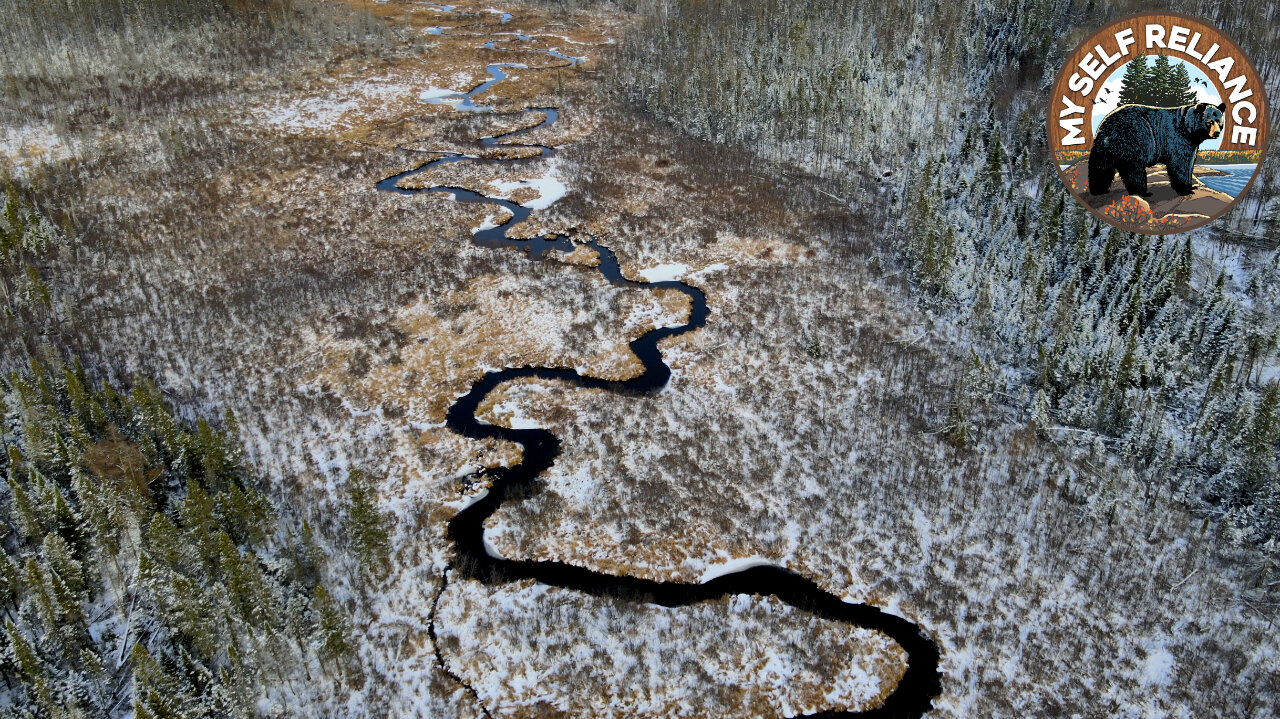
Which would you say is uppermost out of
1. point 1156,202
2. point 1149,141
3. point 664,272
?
point 1149,141

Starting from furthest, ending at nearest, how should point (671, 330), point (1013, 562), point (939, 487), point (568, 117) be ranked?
point (568, 117) < point (671, 330) < point (939, 487) < point (1013, 562)

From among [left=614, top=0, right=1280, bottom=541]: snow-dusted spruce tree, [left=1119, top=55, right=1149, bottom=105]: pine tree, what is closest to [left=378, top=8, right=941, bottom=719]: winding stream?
[left=614, top=0, right=1280, bottom=541]: snow-dusted spruce tree

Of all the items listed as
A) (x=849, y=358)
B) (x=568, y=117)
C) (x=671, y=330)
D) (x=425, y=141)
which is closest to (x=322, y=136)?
(x=425, y=141)

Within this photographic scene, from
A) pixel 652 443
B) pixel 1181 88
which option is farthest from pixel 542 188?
pixel 1181 88

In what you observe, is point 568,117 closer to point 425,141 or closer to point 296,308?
point 425,141

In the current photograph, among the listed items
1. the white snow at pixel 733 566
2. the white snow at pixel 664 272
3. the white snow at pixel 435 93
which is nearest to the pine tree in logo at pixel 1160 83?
the white snow at pixel 664 272

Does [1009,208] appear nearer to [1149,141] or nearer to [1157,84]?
[1149,141]

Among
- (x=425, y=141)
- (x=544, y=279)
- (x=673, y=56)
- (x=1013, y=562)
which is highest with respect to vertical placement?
(x=673, y=56)

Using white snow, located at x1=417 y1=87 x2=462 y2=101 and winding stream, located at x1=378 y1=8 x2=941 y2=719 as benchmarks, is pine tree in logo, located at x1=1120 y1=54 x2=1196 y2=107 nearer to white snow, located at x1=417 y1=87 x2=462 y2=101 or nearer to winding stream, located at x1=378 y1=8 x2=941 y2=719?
winding stream, located at x1=378 y1=8 x2=941 y2=719
